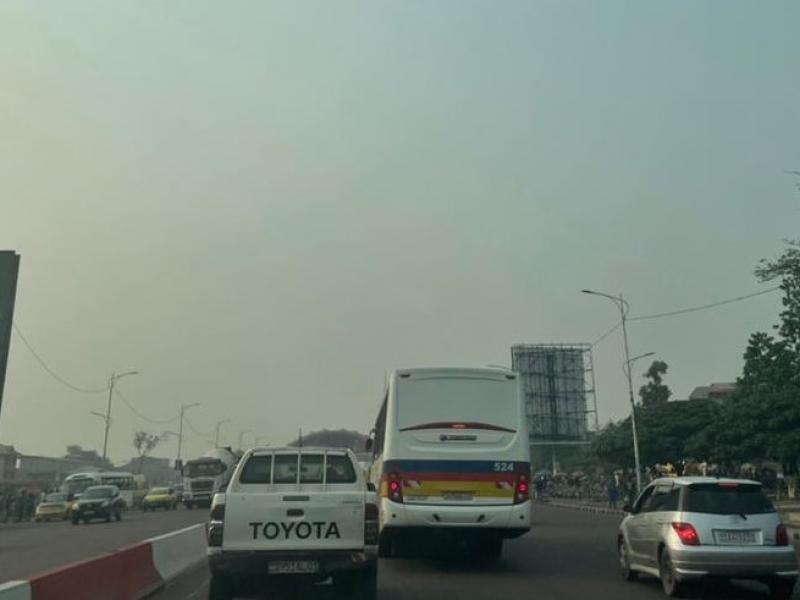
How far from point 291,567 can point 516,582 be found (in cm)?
458

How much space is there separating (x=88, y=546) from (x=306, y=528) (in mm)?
15665

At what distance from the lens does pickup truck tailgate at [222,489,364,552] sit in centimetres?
1002

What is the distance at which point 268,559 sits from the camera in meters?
9.95

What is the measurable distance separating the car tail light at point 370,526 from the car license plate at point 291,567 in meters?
0.63

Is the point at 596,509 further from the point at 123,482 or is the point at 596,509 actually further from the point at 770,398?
the point at 123,482

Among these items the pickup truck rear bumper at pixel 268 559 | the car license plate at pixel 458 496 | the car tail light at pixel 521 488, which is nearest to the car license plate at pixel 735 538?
the car tail light at pixel 521 488

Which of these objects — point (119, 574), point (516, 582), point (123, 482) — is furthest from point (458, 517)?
point (123, 482)

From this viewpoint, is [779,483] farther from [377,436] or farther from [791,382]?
[377,436]

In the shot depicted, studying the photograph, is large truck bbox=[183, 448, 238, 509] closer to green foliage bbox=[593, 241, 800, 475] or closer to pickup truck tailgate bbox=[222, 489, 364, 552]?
green foliage bbox=[593, 241, 800, 475]

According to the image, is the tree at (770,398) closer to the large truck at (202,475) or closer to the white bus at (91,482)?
the large truck at (202,475)

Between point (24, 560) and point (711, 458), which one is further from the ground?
point (711, 458)

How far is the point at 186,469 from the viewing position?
5141cm

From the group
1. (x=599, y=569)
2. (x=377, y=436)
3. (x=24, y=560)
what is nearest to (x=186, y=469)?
(x=24, y=560)

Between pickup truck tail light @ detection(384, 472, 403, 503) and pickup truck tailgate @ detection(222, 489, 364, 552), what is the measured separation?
174 inches
